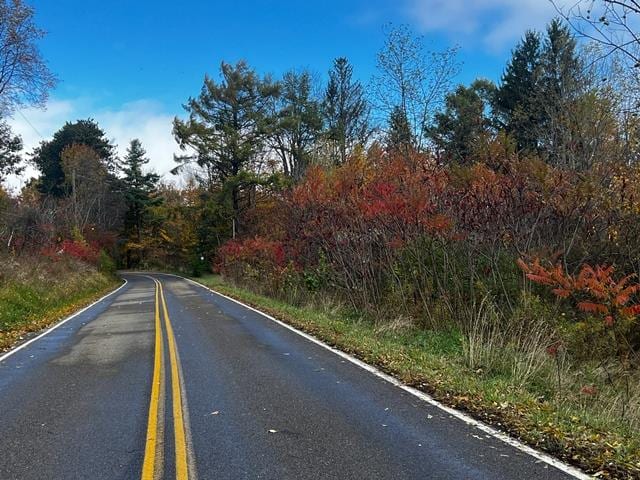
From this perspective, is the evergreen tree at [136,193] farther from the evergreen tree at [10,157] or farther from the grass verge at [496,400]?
the grass verge at [496,400]

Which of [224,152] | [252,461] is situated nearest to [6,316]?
[252,461]

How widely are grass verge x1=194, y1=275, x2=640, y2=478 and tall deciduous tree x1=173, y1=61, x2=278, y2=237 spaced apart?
1454 inches

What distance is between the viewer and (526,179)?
1240cm

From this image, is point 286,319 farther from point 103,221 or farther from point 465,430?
point 103,221

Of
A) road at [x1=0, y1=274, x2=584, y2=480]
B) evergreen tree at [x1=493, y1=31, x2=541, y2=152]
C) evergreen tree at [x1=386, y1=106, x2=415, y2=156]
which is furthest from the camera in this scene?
evergreen tree at [x1=493, y1=31, x2=541, y2=152]

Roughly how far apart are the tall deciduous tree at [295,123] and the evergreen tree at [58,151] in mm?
31625

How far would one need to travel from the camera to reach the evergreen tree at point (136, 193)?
7575cm

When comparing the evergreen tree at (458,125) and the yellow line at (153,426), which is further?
the evergreen tree at (458,125)

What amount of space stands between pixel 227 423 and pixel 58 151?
72.0 metres

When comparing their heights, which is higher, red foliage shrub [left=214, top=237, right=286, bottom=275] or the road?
red foliage shrub [left=214, top=237, right=286, bottom=275]

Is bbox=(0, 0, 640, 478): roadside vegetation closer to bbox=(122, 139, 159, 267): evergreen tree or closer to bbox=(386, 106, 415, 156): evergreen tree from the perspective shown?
bbox=(386, 106, 415, 156): evergreen tree

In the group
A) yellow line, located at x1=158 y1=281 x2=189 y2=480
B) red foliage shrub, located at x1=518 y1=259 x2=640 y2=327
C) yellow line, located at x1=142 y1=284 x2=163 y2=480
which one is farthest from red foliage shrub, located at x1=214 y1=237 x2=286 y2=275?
red foliage shrub, located at x1=518 y1=259 x2=640 y2=327

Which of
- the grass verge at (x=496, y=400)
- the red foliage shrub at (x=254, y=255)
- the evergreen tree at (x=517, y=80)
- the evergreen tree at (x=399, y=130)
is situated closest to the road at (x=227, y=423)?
the grass verge at (x=496, y=400)

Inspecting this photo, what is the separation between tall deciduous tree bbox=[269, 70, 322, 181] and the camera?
4659 centimetres
